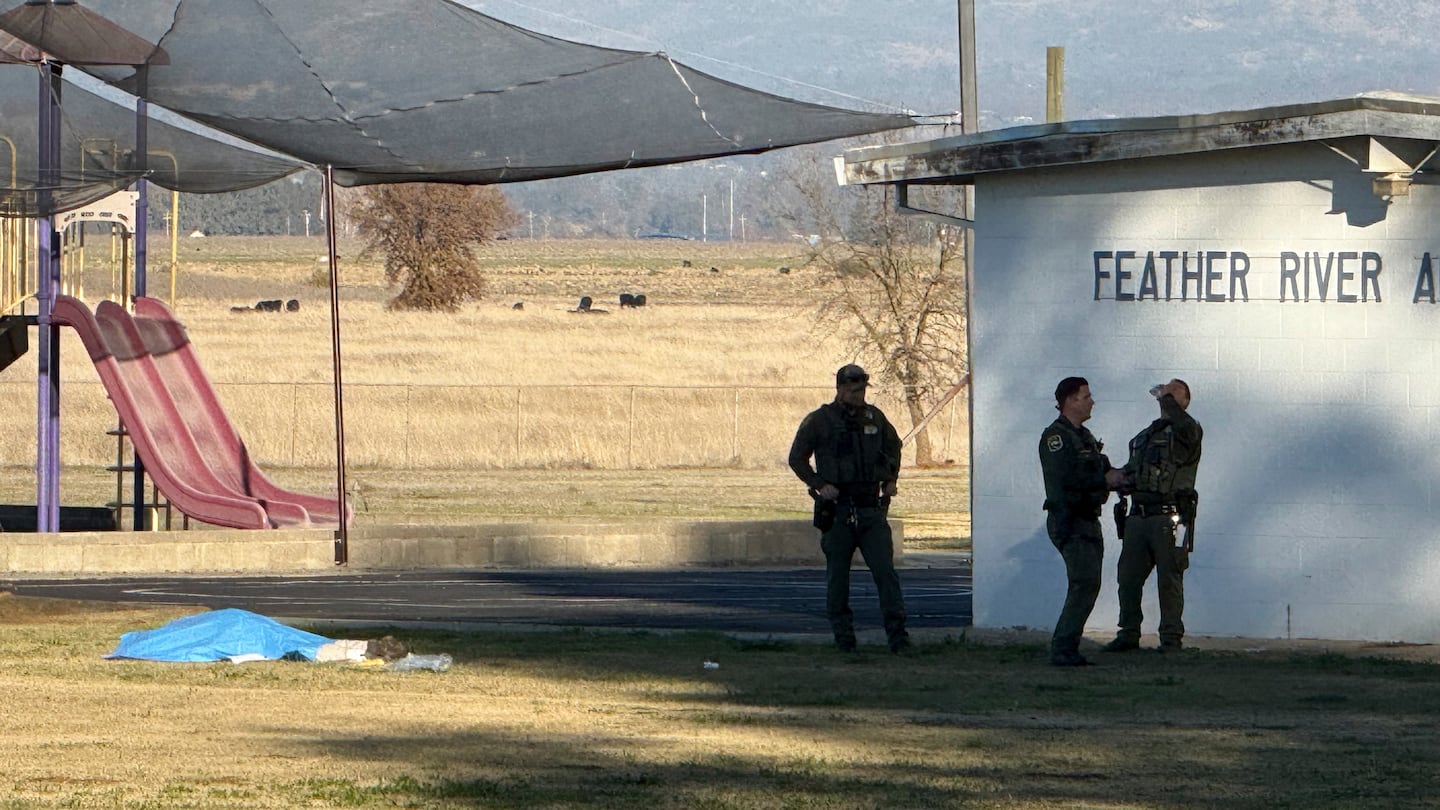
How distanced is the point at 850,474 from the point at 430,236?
248 ft

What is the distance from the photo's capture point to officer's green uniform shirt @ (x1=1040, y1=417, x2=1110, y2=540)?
1336 centimetres

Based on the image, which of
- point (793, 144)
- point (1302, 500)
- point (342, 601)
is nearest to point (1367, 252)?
point (1302, 500)

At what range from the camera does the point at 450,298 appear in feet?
284

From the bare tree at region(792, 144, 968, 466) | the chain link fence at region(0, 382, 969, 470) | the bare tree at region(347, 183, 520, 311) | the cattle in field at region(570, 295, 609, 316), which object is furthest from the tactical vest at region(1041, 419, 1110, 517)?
the bare tree at region(347, 183, 520, 311)

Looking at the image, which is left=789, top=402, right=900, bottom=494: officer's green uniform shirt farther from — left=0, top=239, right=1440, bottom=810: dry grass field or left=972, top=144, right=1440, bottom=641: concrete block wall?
left=972, top=144, right=1440, bottom=641: concrete block wall

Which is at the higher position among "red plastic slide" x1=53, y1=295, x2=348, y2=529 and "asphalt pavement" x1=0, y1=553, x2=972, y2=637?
"red plastic slide" x1=53, y1=295, x2=348, y2=529

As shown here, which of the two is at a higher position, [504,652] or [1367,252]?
[1367,252]

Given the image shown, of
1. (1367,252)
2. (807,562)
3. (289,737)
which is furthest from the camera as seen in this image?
(807,562)

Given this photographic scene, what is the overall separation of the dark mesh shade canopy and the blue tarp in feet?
15.8

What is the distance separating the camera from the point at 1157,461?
13969mm

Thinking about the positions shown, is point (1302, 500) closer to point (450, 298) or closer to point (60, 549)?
point (60, 549)

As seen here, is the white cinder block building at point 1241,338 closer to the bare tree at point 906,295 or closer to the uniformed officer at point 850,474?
the uniformed officer at point 850,474

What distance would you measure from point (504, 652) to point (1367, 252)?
6467 mm

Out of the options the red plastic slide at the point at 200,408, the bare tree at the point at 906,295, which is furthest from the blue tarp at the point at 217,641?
the bare tree at the point at 906,295
